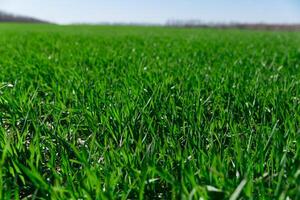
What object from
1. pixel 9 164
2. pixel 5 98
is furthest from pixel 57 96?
pixel 9 164

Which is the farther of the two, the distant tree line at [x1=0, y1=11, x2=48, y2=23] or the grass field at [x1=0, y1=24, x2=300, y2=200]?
the distant tree line at [x1=0, y1=11, x2=48, y2=23]

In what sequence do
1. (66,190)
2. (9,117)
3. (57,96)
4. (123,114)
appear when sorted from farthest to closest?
1. (57,96)
2. (9,117)
3. (123,114)
4. (66,190)

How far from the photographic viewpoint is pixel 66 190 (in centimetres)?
127

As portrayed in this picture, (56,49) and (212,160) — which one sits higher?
(212,160)

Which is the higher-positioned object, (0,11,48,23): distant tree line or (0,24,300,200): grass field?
(0,24,300,200): grass field

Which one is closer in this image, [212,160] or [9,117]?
[212,160]

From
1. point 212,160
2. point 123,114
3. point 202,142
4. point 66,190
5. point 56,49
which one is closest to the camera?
point 66,190

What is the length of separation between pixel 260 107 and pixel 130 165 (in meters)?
1.26

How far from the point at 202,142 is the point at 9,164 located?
770 millimetres

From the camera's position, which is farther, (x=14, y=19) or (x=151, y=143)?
(x=14, y=19)

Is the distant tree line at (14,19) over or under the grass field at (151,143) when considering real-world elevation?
under

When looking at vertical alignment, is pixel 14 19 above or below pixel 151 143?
below

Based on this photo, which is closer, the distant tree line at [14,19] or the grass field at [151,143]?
the grass field at [151,143]

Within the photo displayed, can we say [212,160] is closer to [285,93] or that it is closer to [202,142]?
[202,142]
